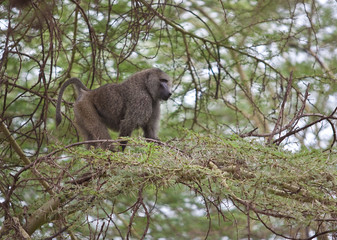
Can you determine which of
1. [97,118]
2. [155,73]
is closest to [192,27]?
[155,73]

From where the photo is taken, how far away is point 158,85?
579 cm

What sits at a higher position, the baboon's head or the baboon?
the baboon's head

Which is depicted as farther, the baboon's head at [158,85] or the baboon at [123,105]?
the baboon's head at [158,85]

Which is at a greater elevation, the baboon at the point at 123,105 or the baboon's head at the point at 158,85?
the baboon's head at the point at 158,85

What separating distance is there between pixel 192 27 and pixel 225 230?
10.8ft

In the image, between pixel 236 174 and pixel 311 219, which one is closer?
pixel 311 219

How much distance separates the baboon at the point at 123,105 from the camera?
5.38 meters

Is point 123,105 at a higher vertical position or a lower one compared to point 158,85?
lower

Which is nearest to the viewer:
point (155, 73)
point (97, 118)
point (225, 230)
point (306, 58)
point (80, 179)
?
point (80, 179)

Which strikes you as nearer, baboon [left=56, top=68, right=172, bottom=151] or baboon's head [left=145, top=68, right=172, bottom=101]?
baboon [left=56, top=68, right=172, bottom=151]

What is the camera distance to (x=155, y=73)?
5867mm

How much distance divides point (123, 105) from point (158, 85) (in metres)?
0.50

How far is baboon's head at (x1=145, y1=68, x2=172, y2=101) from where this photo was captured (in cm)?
573

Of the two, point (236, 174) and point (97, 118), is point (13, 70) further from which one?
point (236, 174)
